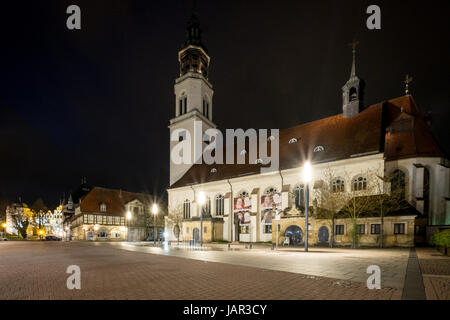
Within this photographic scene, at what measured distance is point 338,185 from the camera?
84.4ft

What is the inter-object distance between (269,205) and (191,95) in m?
24.1

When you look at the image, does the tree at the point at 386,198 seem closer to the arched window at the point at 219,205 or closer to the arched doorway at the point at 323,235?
the arched doorway at the point at 323,235

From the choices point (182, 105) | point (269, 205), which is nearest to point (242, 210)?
point (269, 205)

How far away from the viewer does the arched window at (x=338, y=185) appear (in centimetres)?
2536

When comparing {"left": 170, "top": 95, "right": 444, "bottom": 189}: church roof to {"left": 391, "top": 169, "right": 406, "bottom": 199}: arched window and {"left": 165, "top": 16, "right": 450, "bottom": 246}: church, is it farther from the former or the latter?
{"left": 391, "top": 169, "right": 406, "bottom": 199}: arched window

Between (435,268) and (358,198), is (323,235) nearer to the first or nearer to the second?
(358,198)

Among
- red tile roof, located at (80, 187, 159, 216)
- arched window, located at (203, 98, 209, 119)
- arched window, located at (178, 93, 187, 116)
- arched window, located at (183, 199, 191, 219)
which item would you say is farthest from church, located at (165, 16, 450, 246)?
red tile roof, located at (80, 187, 159, 216)

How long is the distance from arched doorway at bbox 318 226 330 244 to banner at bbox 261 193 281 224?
597 cm

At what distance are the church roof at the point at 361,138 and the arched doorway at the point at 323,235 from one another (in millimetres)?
7105

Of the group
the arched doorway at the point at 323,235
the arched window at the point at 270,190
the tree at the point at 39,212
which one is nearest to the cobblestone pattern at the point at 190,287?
the arched doorway at the point at 323,235

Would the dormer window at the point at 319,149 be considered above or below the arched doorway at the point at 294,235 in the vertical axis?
above
